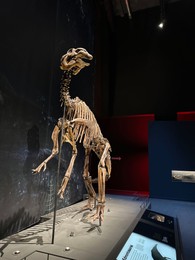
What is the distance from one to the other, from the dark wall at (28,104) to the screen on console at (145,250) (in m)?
1.52

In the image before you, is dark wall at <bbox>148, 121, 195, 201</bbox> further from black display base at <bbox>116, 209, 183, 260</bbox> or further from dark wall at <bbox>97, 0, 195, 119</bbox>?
black display base at <bbox>116, 209, 183, 260</bbox>

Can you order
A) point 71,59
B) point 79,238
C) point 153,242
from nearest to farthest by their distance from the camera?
1. point 153,242
2. point 79,238
3. point 71,59

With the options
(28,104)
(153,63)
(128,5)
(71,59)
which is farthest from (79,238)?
(128,5)

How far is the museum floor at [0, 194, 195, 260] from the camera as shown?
1.79 metres

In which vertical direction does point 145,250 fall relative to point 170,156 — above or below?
below

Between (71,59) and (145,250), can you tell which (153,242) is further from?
(71,59)

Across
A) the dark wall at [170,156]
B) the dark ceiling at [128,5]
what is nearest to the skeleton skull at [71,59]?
the dark wall at [170,156]

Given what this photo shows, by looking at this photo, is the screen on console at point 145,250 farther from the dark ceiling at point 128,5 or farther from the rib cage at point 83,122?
the dark ceiling at point 128,5

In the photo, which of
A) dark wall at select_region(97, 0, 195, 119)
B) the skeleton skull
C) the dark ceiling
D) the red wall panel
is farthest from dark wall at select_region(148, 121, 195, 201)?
the dark ceiling

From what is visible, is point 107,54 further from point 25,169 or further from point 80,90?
point 25,169

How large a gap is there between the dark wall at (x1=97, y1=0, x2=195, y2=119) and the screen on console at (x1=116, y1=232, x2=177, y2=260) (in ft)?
15.4

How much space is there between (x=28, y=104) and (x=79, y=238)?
200cm

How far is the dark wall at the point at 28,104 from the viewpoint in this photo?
8.18ft

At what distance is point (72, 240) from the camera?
7.04ft
